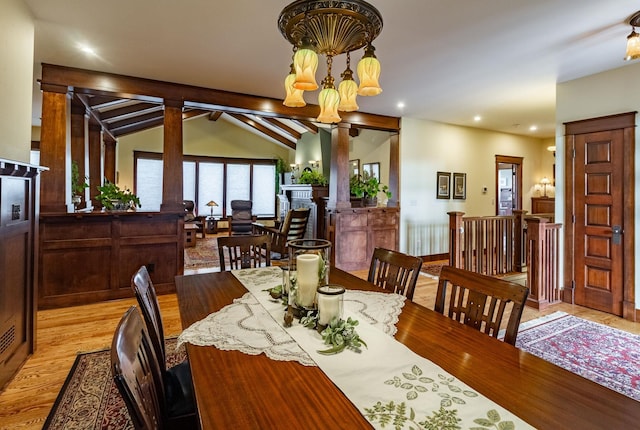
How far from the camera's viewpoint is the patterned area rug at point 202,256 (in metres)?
5.97

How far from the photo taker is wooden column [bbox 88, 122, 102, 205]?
5727mm

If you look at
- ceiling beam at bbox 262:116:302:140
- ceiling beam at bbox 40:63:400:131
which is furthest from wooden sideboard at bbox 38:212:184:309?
ceiling beam at bbox 262:116:302:140

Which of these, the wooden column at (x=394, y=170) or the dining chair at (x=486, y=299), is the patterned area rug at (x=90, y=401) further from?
the wooden column at (x=394, y=170)

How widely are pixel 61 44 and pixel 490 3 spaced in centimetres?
375

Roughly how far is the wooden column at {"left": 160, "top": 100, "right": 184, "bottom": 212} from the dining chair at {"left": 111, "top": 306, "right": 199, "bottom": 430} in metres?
3.29

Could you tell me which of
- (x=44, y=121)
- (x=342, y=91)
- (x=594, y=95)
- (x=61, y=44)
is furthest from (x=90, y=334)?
(x=594, y=95)

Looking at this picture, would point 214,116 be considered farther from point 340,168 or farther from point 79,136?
point 340,168

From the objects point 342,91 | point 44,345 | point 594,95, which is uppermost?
point 594,95

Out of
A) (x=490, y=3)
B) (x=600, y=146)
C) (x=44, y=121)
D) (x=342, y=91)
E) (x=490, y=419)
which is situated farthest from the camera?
(x=600, y=146)

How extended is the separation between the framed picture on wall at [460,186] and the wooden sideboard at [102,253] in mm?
5119

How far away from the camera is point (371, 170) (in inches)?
289

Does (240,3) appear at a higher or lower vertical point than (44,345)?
higher

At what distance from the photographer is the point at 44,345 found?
9.09 feet

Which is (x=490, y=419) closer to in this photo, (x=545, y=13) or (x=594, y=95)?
(x=545, y=13)
